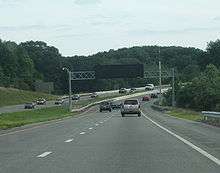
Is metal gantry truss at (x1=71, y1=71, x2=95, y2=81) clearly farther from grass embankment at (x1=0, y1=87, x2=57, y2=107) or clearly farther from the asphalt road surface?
the asphalt road surface

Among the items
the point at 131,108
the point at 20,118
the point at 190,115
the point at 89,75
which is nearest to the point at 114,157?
the point at 20,118

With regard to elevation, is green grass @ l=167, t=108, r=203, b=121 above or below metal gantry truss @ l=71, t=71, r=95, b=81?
below

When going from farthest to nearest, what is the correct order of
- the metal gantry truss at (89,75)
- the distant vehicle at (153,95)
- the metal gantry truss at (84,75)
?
the distant vehicle at (153,95) < the metal gantry truss at (89,75) < the metal gantry truss at (84,75)

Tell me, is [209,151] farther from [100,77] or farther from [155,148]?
[100,77]

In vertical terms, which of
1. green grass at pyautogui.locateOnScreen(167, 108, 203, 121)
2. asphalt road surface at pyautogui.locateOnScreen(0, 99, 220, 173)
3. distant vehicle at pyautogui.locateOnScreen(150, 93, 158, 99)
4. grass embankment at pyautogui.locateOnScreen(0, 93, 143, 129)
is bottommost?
green grass at pyautogui.locateOnScreen(167, 108, 203, 121)

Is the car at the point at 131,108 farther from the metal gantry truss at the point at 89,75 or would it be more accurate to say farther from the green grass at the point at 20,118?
the metal gantry truss at the point at 89,75

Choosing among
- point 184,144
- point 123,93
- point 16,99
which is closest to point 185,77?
point 123,93

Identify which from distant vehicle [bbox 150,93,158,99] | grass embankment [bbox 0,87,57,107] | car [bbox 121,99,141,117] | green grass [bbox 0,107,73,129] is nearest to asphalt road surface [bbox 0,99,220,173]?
green grass [bbox 0,107,73,129]

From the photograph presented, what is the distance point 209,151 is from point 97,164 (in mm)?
5267

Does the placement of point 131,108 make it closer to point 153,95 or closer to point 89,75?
point 89,75

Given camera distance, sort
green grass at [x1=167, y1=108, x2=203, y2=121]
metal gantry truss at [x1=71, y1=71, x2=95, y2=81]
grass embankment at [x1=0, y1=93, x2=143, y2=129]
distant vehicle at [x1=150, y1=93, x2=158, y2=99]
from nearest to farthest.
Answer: grass embankment at [x1=0, y1=93, x2=143, y2=129] < green grass at [x1=167, y1=108, x2=203, y2=121] < metal gantry truss at [x1=71, y1=71, x2=95, y2=81] < distant vehicle at [x1=150, y1=93, x2=158, y2=99]

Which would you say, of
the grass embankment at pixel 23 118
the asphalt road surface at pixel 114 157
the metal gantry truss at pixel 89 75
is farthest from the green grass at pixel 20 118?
the metal gantry truss at pixel 89 75

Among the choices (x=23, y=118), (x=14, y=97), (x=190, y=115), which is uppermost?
(x=14, y=97)

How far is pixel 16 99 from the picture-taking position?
501ft
